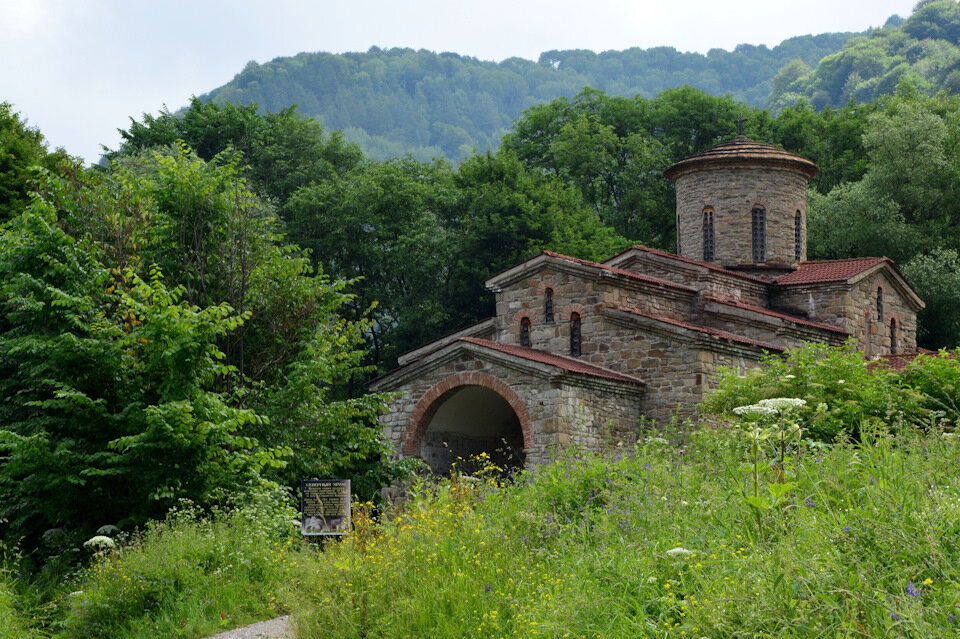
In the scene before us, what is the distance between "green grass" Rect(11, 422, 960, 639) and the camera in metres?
5.09

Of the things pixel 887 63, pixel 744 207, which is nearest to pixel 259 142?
pixel 744 207

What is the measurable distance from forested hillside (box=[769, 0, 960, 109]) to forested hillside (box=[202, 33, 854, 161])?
4697 centimetres

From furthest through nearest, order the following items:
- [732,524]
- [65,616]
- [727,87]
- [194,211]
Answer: [727,87] < [194,211] < [65,616] < [732,524]

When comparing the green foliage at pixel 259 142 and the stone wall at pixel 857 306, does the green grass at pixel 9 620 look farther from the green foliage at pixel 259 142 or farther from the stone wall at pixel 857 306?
the green foliage at pixel 259 142

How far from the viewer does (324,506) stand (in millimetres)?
11773

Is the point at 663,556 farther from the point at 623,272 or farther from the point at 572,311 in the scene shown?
the point at 623,272

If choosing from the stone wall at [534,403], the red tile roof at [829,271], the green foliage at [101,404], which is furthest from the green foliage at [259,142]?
the green foliage at [101,404]

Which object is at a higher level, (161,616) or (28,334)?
(28,334)

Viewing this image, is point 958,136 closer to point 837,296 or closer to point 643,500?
point 837,296

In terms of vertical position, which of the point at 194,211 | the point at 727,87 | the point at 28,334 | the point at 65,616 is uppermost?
the point at 727,87

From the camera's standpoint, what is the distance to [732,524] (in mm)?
6578

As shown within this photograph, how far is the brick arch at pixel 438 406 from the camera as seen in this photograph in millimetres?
20109

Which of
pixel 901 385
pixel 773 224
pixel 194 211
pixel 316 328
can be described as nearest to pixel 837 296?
pixel 773 224

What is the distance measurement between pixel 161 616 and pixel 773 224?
74.5ft
